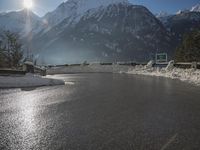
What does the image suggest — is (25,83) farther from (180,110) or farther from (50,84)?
(180,110)

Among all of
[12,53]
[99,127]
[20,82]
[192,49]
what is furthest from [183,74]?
[99,127]

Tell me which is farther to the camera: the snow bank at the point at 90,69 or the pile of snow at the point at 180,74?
the snow bank at the point at 90,69

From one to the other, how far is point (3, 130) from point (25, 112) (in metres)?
2.54

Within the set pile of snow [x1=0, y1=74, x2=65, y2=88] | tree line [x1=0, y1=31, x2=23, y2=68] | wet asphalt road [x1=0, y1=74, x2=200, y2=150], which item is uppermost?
tree line [x1=0, y1=31, x2=23, y2=68]

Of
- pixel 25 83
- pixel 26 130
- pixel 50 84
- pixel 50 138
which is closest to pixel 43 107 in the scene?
pixel 26 130

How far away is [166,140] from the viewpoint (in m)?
6.26

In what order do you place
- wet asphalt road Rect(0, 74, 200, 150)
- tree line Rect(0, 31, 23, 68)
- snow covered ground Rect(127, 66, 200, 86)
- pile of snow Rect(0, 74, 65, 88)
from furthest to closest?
1. tree line Rect(0, 31, 23, 68)
2. snow covered ground Rect(127, 66, 200, 86)
3. pile of snow Rect(0, 74, 65, 88)
4. wet asphalt road Rect(0, 74, 200, 150)

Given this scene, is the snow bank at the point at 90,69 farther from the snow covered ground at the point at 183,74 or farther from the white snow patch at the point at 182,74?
the snow covered ground at the point at 183,74

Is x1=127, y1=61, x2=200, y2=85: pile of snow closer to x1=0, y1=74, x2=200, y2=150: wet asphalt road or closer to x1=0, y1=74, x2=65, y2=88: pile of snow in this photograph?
x1=0, y1=74, x2=65, y2=88: pile of snow

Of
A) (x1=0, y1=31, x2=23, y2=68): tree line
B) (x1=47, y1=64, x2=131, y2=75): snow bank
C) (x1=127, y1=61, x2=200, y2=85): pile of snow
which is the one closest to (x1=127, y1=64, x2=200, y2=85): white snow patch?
(x1=127, y1=61, x2=200, y2=85): pile of snow

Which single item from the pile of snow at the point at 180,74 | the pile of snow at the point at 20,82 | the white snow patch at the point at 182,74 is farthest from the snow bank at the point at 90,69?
the pile of snow at the point at 20,82

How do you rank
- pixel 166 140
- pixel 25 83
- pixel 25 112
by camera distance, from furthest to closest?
pixel 25 83
pixel 25 112
pixel 166 140

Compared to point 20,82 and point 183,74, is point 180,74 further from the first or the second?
point 20,82

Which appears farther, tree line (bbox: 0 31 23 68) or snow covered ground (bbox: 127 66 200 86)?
tree line (bbox: 0 31 23 68)
